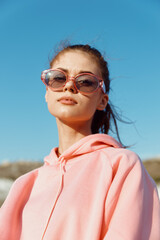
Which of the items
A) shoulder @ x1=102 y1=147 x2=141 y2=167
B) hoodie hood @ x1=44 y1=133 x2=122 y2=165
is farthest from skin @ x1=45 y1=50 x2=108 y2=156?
shoulder @ x1=102 y1=147 x2=141 y2=167

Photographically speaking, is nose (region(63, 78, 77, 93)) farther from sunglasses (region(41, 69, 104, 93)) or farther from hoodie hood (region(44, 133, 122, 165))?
hoodie hood (region(44, 133, 122, 165))

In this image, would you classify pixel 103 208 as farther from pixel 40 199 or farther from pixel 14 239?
pixel 14 239

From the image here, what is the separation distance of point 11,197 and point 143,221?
1060 millimetres

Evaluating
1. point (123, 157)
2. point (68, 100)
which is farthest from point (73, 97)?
point (123, 157)

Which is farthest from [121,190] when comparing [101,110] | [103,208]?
[101,110]

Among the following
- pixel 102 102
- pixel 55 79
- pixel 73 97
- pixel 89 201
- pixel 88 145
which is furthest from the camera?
pixel 102 102

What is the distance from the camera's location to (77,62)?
2.49 m

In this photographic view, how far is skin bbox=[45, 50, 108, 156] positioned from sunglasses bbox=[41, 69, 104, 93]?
0.03 metres

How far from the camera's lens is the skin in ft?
7.73

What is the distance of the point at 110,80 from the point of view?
Answer: 2.97m

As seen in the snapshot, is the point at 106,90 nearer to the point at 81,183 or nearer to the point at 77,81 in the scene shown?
the point at 77,81

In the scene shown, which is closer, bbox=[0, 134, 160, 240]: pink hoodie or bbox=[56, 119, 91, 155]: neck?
bbox=[0, 134, 160, 240]: pink hoodie

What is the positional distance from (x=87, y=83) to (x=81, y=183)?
83cm

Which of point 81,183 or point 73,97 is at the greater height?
point 73,97
